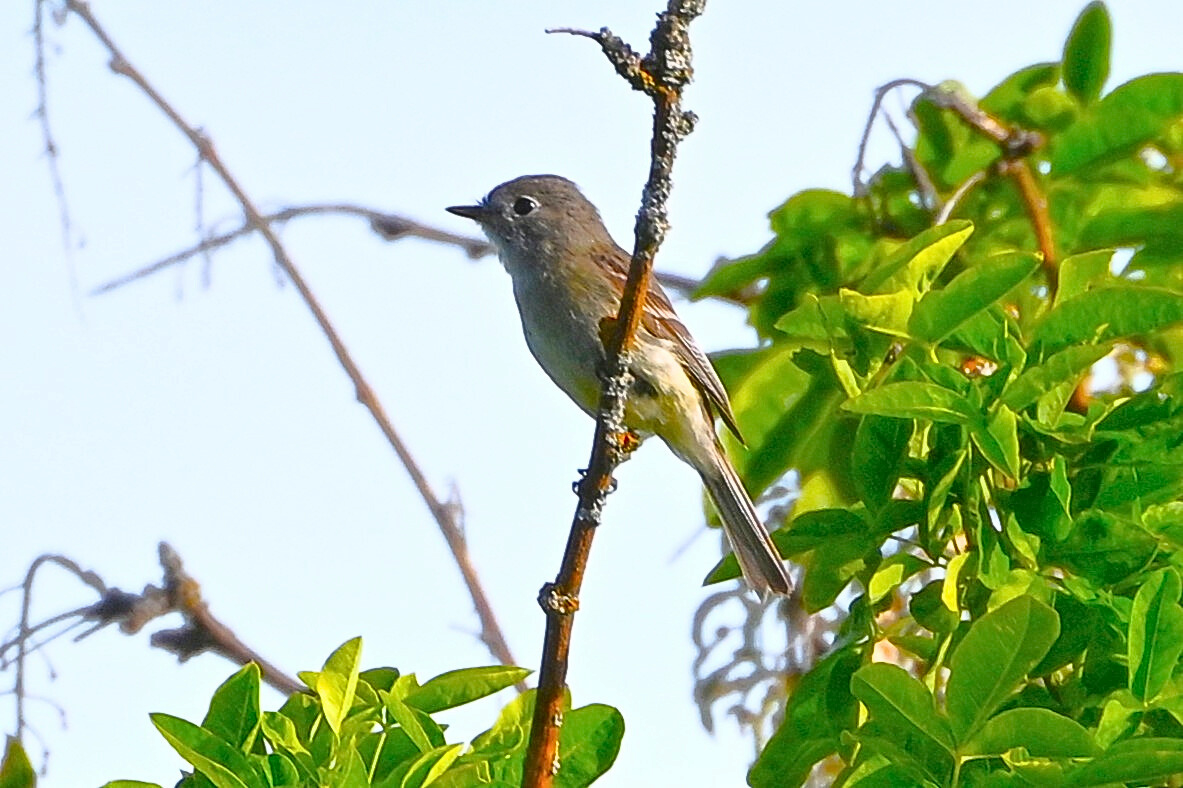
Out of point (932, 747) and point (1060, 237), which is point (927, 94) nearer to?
point (1060, 237)

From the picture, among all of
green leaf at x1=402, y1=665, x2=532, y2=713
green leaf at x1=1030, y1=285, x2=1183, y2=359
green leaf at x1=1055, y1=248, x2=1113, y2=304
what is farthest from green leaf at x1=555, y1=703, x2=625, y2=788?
green leaf at x1=1055, y1=248, x2=1113, y2=304

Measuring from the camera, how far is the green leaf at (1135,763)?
7.06 feet

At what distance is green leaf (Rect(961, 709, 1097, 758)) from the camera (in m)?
2.20

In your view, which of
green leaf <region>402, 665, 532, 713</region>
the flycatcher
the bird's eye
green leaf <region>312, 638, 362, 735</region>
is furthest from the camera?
the bird's eye

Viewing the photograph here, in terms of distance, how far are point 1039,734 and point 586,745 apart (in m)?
0.74

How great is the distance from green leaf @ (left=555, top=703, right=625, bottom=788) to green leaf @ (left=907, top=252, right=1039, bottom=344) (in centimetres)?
83

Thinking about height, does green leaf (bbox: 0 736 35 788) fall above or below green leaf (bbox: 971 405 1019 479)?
below

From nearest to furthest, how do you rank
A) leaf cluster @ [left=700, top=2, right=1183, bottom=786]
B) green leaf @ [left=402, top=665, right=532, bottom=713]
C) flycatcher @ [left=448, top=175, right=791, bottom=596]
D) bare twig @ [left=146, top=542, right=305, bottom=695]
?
leaf cluster @ [left=700, top=2, right=1183, bottom=786], green leaf @ [left=402, top=665, right=532, bottom=713], bare twig @ [left=146, top=542, right=305, bottom=695], flycatcher @ [left=448, top=175, right=791, bottom=596]

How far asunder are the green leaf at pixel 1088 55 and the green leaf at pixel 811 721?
5.49 ft

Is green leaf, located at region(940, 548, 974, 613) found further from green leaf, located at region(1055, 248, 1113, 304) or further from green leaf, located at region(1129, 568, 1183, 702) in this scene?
green leaf, located at region(1055, 248, 1113, 304)

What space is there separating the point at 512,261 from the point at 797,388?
1.77 metres

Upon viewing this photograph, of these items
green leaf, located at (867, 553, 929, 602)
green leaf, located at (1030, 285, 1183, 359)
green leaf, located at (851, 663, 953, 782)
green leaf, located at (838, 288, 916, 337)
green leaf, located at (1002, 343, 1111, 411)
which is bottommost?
green leaf, located at (851, 663, 953, 782)

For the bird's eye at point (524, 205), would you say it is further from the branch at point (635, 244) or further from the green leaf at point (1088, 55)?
the branch at point (635, 244)

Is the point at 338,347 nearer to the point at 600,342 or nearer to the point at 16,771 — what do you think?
the point at 600,342
